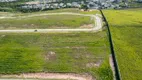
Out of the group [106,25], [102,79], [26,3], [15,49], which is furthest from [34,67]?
[26,3]

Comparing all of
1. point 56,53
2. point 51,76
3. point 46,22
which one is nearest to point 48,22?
point 46,22

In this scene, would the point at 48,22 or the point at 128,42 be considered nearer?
the point at 128,42

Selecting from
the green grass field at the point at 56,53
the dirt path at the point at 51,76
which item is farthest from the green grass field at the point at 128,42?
the dirt path at the point at 51,76

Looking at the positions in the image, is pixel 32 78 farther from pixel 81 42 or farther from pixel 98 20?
pixel 98 20

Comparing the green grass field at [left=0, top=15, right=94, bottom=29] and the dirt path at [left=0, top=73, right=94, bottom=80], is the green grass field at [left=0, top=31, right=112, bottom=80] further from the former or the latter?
the green grass field at [left=0, top=15, right=94, bottom=29]

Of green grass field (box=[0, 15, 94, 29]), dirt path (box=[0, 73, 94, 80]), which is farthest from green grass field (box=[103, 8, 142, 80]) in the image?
green grass field (box=[0, 15, 94, 29])

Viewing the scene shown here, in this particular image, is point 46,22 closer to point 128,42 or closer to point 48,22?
point 48,22
